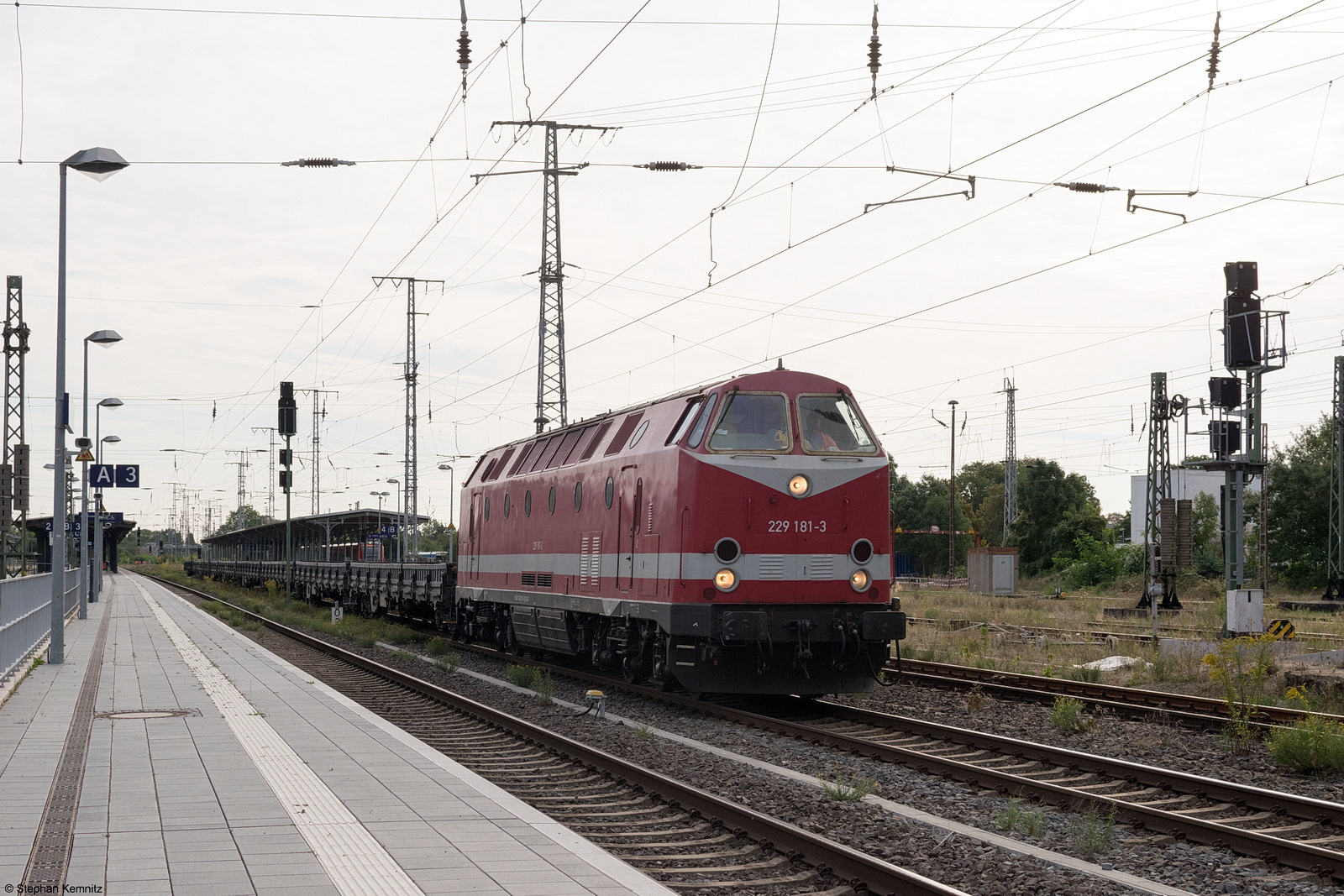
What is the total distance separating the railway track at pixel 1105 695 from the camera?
13.4m

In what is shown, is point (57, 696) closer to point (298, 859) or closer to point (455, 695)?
point (455, 695)

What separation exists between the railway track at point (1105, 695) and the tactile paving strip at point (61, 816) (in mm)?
9990

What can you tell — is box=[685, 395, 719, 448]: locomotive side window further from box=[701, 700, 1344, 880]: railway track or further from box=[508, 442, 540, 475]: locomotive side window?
box=[508, 442, 540, 475]: locomotive side window

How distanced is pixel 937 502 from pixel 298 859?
101m

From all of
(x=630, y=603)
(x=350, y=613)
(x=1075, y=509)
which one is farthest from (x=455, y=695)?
(x=1075, y=509)

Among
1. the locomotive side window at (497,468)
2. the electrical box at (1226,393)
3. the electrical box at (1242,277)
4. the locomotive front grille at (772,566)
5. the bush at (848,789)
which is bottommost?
the bush at (848,789)

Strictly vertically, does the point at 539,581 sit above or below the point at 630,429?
below

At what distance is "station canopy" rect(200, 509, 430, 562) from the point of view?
1982 inches

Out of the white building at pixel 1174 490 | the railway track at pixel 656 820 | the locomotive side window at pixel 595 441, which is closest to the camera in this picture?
the railway track at pixel 656 820

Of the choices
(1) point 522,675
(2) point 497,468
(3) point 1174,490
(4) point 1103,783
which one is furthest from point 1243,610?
(3) point 1174,490

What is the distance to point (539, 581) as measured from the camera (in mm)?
19781

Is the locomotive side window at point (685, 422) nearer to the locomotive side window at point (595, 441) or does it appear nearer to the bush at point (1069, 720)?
the locomotive side window at point (595, 441)

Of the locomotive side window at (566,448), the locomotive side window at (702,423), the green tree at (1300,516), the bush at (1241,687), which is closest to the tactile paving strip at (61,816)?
the locomotive side window at (702,423)

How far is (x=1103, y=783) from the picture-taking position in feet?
34.6
